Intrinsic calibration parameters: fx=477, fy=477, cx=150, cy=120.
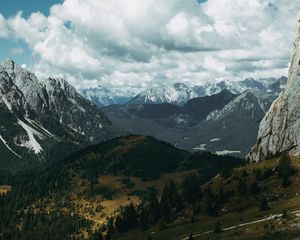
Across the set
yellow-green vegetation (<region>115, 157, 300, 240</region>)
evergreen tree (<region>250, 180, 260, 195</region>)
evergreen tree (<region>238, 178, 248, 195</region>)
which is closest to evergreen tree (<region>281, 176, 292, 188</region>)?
yellow-green vegetation (<region>115, 157, 300, 240</region>)

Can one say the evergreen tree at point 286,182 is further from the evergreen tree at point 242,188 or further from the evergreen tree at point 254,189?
the evergreen tree at point 242,188

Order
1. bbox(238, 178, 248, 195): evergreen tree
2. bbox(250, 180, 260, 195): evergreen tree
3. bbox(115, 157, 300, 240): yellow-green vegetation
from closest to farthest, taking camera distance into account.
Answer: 1. bbox(115, 157, 300, 240): yellow-green vegetation
2. bbox(250, 180, 260, 195): evergreen tree
3. bbox(238, 178, 248, 195): evergreen tree

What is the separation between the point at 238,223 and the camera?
106188 millimetres

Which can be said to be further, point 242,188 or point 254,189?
point 242,188

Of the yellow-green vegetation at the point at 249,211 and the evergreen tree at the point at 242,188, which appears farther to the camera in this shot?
the evergreen tree at the point at 242,188

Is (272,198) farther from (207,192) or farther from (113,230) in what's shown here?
(113,230)

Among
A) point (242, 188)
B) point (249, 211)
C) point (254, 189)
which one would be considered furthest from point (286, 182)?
point (249, 211)

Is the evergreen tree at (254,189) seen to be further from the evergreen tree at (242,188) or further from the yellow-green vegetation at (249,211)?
the evergreen tree at (242,188)

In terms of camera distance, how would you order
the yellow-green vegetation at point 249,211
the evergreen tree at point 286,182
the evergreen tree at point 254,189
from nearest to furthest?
1. the yellow-green vegetation at point 249,211
2. the evergreen tree at point 286,182
3. the evergreen tree at point 254,189

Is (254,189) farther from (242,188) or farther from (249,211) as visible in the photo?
(249,211)

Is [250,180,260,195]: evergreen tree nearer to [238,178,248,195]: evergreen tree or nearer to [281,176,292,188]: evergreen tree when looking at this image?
[238,178,248,195]: evergreen tree

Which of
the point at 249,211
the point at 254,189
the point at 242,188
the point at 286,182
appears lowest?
the point at 249,211

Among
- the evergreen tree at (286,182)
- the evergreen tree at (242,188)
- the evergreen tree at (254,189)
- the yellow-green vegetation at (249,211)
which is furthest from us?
the evergreen tree at (242,188)

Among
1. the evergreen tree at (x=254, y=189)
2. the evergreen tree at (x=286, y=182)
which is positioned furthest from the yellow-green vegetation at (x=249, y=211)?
the evergreen tree at (x=286, y=182)
